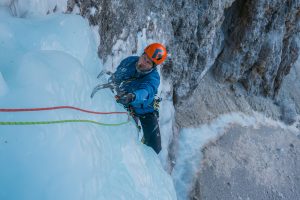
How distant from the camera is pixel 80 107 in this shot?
125 inches

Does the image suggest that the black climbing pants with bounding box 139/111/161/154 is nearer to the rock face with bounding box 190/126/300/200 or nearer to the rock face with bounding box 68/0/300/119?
the rock face with bounding box 68/0/300/119

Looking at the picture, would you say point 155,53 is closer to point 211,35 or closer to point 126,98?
point 126,98

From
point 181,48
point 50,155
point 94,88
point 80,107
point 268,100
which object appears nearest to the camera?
point 50,155

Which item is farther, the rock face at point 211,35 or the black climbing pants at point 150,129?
the rock face at point 211,35

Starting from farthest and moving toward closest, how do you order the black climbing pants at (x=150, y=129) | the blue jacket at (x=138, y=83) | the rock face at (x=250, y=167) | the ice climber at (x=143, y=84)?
the rock face at (x=250, y=167), the black climbing pants at (x=150, y=129), the blue jacket at (x=138, y=83), the ice climber at (x=143, y=84)

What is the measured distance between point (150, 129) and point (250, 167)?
21.8 ft

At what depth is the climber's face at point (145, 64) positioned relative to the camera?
439 centimetres

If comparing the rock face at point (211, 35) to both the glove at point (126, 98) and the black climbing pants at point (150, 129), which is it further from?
the glove at point (126, 98)

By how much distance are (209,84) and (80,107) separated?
1015 cm

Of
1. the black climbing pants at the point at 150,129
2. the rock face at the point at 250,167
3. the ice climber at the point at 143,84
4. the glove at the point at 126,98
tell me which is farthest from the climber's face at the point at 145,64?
the rock face at the point at 250,167

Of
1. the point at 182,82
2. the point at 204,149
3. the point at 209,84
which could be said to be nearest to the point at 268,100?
the point at 209,84

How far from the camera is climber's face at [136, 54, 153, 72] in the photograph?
4.39 metres

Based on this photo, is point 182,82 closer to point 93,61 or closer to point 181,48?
point 181,48

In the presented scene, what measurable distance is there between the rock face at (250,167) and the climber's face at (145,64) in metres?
→ 5.17
